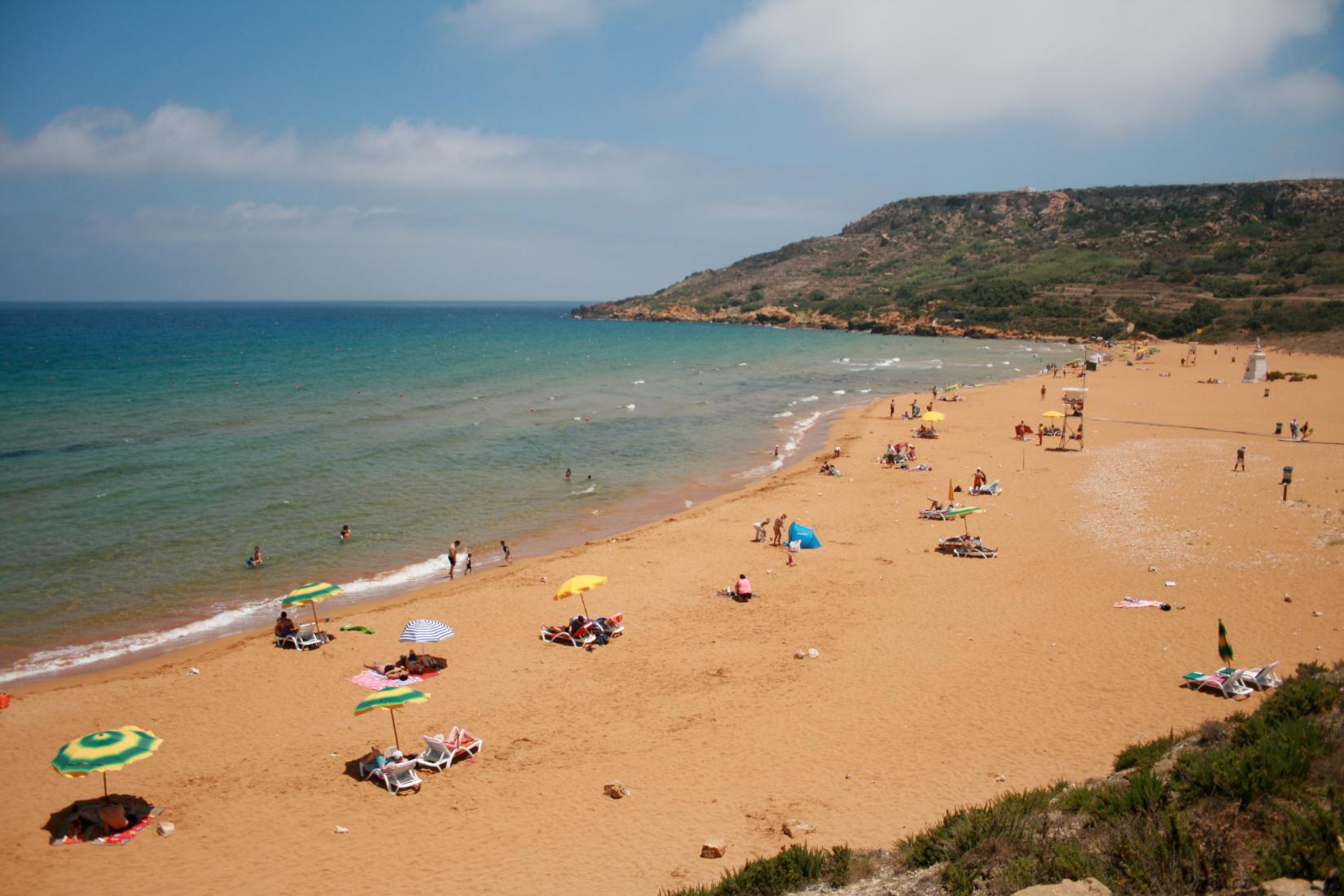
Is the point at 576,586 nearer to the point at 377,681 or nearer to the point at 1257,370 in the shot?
the point at 377,681

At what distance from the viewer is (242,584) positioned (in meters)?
18.9

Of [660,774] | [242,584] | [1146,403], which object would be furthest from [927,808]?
[1146,403]

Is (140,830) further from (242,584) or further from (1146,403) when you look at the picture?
(1146,403)

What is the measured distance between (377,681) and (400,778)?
11.2 feet

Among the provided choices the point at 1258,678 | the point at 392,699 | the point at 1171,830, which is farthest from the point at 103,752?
the point at 1258,678

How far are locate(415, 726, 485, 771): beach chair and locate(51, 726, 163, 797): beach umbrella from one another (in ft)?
11.0

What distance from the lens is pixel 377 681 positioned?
44.0 feet

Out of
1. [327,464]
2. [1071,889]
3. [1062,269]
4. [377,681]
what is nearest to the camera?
[1071,889]

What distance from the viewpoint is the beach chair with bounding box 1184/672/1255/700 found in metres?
11.0

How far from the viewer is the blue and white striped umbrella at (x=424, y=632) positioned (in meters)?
13.5

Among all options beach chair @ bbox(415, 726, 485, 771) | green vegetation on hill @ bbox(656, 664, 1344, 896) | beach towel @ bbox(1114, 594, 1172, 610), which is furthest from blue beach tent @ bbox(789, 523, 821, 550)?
green vegetation on hill @ bbox(656, 664, 1344, 896)

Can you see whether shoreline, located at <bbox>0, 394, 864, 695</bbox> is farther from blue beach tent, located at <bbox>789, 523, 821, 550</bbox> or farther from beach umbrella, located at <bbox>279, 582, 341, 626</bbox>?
blue beach tent, located at <bbox>789, 523, 821, 550</bbox>

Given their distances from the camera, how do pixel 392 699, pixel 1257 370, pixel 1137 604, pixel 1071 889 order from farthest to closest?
pixel 1257 370, pixel 1137 604, pixel 392 699, pixel 1071 889

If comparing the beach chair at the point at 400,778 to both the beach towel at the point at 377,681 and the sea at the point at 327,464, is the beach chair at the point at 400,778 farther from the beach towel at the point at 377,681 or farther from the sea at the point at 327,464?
the sea at the point at 327,464
